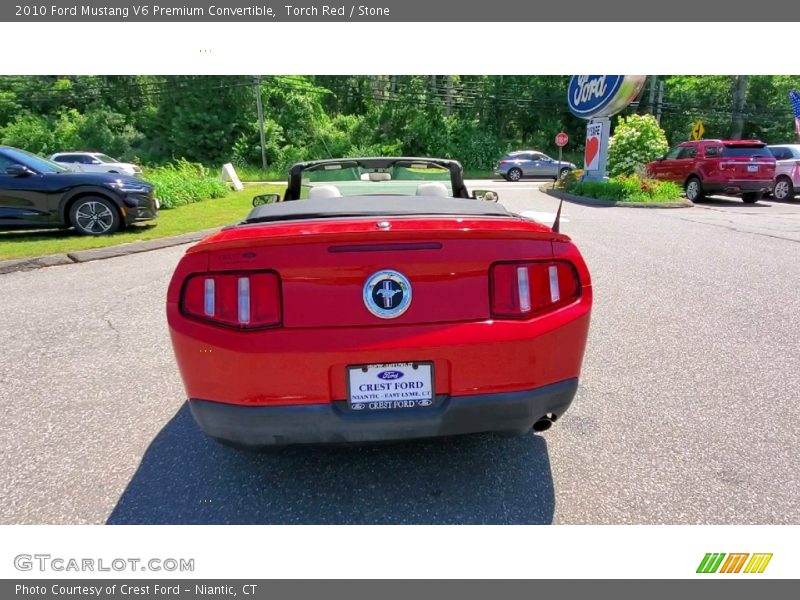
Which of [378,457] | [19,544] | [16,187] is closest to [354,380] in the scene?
[378,457]

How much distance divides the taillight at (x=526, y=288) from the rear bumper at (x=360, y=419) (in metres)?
0.34

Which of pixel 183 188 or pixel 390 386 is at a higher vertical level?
pixel 390 386

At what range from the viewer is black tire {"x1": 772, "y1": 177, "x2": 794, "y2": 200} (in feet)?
46.9

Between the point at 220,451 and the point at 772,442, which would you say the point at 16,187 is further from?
the point at 772,442

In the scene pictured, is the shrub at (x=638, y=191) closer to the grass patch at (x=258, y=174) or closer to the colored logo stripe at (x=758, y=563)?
the colored logo stripe at (x=758, y=563)

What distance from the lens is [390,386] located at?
5.98 ft

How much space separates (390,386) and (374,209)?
100 centimetres

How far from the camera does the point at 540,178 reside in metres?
27.3

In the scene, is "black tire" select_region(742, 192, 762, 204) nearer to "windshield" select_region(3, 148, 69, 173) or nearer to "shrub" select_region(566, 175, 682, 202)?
"shrub" select_region(566, 175, 682, 202)

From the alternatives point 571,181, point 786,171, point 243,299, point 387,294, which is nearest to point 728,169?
point 786,171

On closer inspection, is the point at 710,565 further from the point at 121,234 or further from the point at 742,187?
the point at 742,187

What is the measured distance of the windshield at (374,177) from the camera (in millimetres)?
3775

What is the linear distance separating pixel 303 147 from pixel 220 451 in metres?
34.3

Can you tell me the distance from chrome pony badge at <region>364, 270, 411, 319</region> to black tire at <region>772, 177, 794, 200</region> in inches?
697
